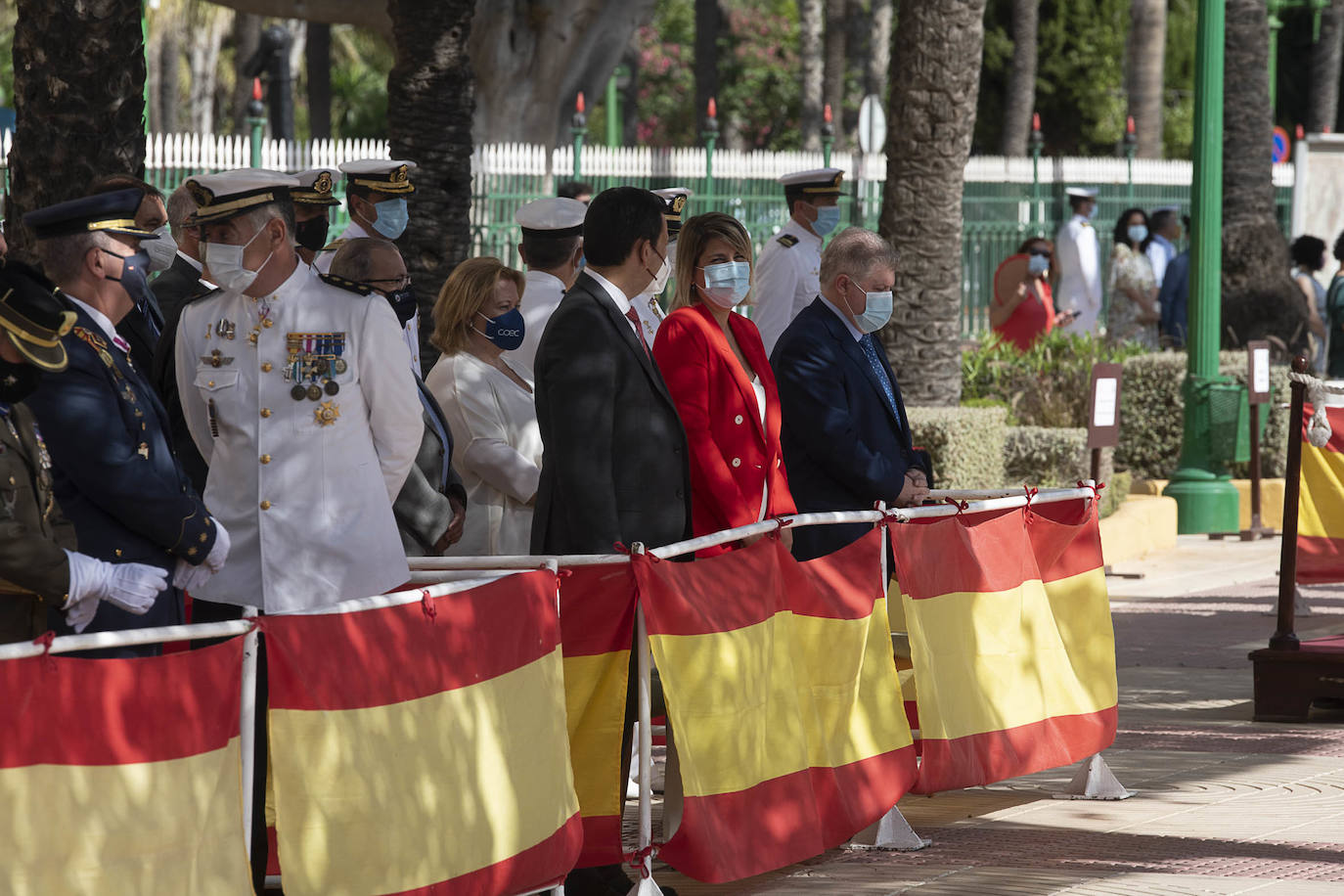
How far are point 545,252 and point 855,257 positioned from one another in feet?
4.39

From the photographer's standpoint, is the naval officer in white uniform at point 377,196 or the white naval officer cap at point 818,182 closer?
the naval officer in white uniform at point 377,196

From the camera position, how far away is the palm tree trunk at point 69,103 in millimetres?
8680

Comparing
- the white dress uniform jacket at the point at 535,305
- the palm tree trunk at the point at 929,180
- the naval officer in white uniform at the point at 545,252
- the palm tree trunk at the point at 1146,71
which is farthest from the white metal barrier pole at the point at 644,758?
the palm tree trunk at the point at 1146,71

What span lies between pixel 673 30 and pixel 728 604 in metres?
55.0

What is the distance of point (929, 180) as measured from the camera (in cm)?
1494

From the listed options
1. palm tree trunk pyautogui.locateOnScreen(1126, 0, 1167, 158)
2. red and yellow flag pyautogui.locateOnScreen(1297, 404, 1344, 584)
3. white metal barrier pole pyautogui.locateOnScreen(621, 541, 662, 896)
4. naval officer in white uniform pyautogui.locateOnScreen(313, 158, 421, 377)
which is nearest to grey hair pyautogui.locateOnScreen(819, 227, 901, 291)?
naval officer in white uniform pyautogui.locateOnScreen(313, 158, 421, 377)

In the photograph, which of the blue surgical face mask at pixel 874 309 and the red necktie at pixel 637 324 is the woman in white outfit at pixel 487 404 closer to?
the red necktie at pixel 637 324

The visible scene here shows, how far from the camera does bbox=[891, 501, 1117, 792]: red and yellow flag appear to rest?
668 cm

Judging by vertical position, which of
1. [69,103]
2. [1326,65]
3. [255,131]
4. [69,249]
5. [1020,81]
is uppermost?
[1326,65]

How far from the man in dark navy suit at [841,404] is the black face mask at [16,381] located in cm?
308

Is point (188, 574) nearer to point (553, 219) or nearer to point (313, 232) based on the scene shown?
point (313, 232)

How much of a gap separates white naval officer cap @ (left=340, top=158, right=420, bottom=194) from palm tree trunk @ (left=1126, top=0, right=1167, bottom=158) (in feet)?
91.9

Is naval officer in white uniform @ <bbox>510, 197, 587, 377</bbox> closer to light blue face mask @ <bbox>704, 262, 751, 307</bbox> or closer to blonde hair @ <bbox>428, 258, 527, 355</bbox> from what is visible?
blonde hair @ <bbox>428, 258, 527, 355</bbox>

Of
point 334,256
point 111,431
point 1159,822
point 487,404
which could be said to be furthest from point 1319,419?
point 111,431
